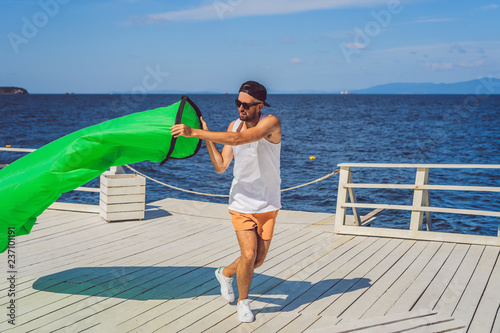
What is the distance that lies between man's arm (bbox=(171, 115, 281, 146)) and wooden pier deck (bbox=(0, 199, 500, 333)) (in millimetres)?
1686

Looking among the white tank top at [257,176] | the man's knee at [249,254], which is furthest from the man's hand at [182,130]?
the man's knee at [249,254]

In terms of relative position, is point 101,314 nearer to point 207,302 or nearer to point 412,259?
point 207,302

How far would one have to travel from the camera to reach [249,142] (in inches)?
155

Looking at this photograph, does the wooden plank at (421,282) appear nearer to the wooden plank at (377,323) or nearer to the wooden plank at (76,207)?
the wooden plank at (377,323)

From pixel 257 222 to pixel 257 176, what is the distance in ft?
1.40

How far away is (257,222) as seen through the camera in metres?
4.33

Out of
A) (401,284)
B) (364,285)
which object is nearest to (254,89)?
(364,285)

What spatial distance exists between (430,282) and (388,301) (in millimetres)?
905

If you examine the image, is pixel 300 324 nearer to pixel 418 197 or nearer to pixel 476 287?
pixel 476 287

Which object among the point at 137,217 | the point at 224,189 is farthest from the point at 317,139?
the point at 137,217

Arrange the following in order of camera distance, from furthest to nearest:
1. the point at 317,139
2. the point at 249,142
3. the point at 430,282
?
the point at 317,139 → the point at 430,282 → the point at 249,142

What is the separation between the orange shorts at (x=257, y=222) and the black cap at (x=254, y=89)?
99cm

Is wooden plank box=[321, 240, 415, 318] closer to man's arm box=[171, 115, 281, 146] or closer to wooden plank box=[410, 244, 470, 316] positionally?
wooden plank box=[410, 244, 470, 316]

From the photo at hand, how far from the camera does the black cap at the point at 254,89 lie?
4.12m
